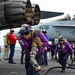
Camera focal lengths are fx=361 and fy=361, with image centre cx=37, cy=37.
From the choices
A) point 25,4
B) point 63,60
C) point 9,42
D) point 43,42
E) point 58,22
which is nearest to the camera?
point 43,42

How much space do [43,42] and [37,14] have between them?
292 cm

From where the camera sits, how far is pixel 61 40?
12.7 metres

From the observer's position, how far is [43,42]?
27.9 feet

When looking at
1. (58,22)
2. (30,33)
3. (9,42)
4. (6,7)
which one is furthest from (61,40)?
(58,22)

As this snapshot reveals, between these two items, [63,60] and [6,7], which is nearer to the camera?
[6,7]

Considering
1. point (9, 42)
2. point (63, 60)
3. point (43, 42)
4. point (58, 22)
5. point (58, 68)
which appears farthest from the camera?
point (58, 22)

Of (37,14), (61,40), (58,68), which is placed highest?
(37,14)

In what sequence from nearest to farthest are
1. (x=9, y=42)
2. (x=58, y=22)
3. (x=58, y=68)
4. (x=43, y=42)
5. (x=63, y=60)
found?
(x=43, y=42) → (x=63, y=60) → (x=58, y=68) → (x=9, y=42) → (x=58, y=22)

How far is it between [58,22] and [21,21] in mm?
14717

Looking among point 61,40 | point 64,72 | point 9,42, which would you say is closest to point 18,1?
point 61,40

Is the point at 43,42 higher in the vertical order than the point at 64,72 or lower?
higher

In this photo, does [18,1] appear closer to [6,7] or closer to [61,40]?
[6,7]

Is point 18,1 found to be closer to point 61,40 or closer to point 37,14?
point 37,14

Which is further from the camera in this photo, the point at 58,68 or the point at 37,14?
the point at 58,68
